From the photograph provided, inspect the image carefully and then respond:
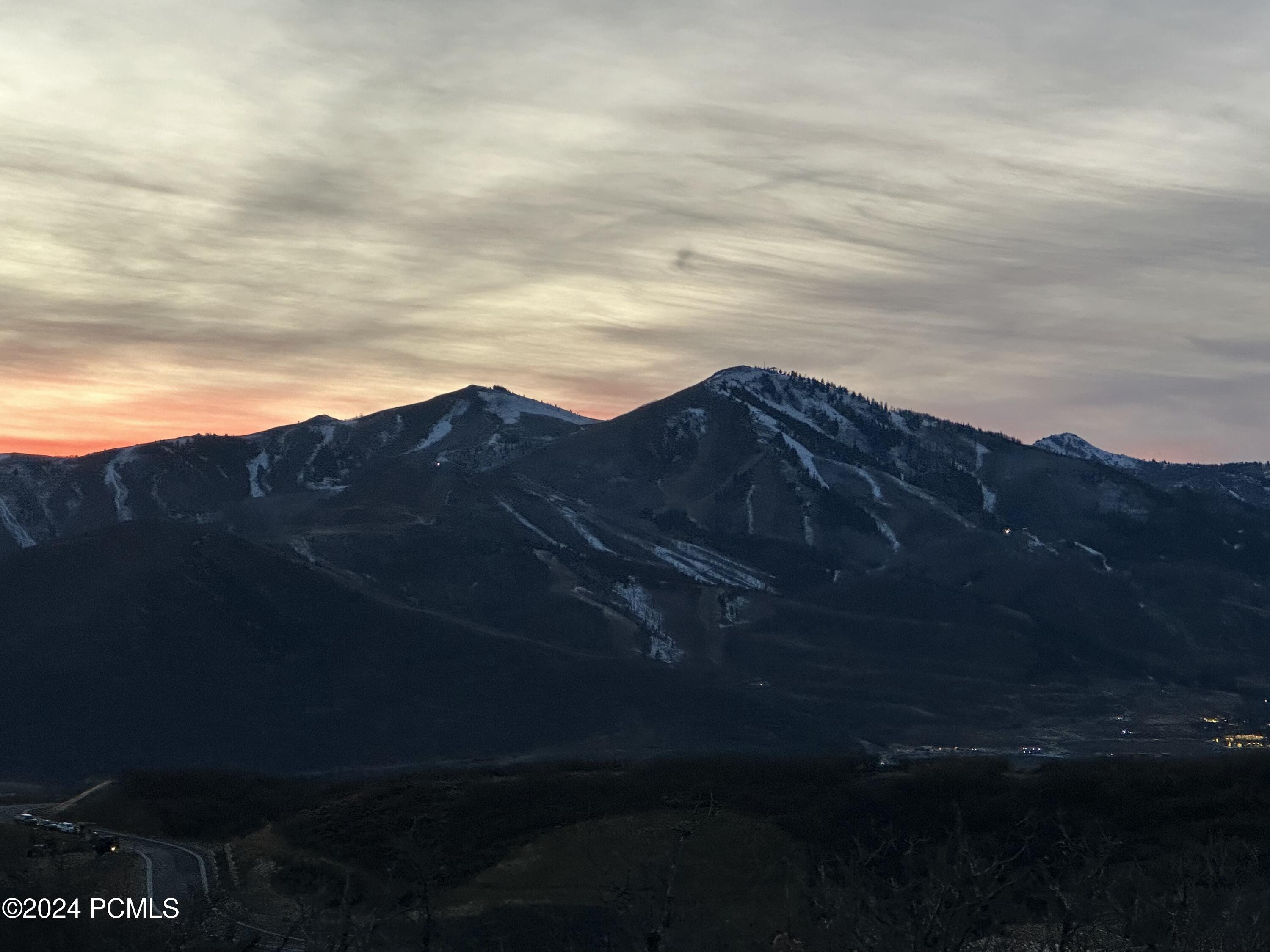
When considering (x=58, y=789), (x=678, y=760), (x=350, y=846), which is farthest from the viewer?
(x=58, y=789)

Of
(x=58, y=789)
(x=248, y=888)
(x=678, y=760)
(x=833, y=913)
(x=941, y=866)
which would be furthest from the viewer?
(x=58, y=789)

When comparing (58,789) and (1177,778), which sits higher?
(1177,778)

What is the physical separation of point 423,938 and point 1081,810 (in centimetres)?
5054

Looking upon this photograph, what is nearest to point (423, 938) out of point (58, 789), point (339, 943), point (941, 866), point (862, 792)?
point (339, 943)

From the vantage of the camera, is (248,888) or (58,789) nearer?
(248,888)

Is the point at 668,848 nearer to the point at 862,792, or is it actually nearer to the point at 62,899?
the point at 862,792

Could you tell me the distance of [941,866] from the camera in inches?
3314

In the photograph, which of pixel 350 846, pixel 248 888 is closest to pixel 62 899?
pixel 248 888

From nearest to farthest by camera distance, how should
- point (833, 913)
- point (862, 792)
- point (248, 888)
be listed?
point (833, 913)
point (248, 888)
point (862, 792)

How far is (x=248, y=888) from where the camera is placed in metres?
98.0

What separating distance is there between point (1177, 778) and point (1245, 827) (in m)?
12.1

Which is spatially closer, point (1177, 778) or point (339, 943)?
point (339, 943)

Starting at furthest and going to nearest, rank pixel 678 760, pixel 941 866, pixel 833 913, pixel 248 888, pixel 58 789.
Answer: pixel 58 789 → pixel 678 760 → pixel 248 888 → pixel 941 866 → pixel 833 913

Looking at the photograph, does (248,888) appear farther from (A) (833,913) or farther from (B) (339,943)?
(A) (833,913)
